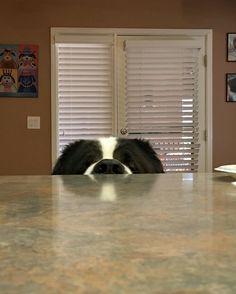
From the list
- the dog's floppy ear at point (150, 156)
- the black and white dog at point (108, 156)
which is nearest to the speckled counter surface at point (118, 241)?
the black and white dog at point (108, 156)

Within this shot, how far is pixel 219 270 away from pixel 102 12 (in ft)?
14.4

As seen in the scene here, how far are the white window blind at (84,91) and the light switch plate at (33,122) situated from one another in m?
0.21

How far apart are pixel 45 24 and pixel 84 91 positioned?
2.46ft

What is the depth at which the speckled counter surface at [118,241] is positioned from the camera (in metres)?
0.35

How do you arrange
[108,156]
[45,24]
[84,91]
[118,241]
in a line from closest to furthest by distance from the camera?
[118,241], [108,156], [45,24], [84,91]

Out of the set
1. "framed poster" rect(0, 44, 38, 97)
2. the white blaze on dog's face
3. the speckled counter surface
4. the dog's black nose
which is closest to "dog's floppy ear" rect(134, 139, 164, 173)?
the white blaze on dog's face

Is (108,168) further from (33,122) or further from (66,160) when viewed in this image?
(33,122)

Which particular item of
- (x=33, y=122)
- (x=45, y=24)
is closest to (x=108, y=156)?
(x=33, y=122)

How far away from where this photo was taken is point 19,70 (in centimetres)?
446

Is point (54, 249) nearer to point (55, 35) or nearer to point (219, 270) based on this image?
point (219, 270)

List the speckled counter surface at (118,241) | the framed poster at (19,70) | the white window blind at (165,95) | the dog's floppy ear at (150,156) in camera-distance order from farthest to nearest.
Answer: the white window blind at (165,95) < the framed poster at (19,70) < the dog's floppy ear at (150,156) < the speckled counter surface at (118,241)

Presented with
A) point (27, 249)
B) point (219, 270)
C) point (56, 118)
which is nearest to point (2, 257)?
point (27, 249)

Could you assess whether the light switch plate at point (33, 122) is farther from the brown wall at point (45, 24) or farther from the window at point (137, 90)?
the window at point (137, 90)

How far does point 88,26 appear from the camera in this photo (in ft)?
14.7
